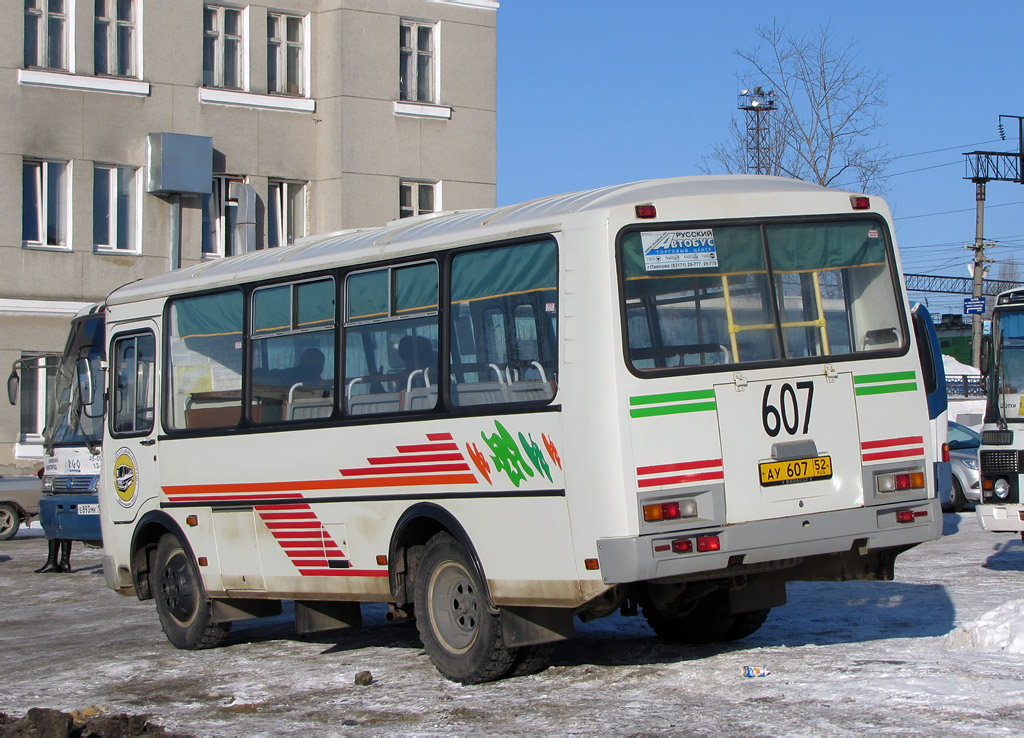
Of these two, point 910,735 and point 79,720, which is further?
point 79,720

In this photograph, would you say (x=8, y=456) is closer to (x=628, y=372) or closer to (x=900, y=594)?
(x=900, y=594)

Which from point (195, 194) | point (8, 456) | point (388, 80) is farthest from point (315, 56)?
point (8, 456)

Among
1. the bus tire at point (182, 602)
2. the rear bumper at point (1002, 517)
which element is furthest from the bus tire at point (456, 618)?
the rear bumper at point (1002, 517)

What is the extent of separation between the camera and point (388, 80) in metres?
31.7

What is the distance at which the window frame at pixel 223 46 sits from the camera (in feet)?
99.9

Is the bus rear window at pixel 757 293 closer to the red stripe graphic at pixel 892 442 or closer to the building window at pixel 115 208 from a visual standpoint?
the red stripe graphic at pixel 892 442

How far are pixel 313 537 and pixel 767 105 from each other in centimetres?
3107

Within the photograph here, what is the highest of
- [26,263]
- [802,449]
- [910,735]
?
[26,263]

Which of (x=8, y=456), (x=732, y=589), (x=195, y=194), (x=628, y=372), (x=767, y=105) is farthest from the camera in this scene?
(x=767, y=105)

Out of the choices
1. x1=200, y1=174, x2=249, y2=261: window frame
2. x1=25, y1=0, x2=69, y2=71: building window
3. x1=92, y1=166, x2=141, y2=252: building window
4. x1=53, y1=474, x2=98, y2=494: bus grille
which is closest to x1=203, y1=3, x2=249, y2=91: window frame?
x1=200, y1=174, x2=249, y2=261: window frame

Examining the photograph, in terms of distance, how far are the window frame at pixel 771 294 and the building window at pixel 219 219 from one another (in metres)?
22.9

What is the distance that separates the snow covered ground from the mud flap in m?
0.32

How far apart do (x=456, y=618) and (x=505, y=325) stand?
1992 mm

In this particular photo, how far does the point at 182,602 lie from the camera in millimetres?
12102
